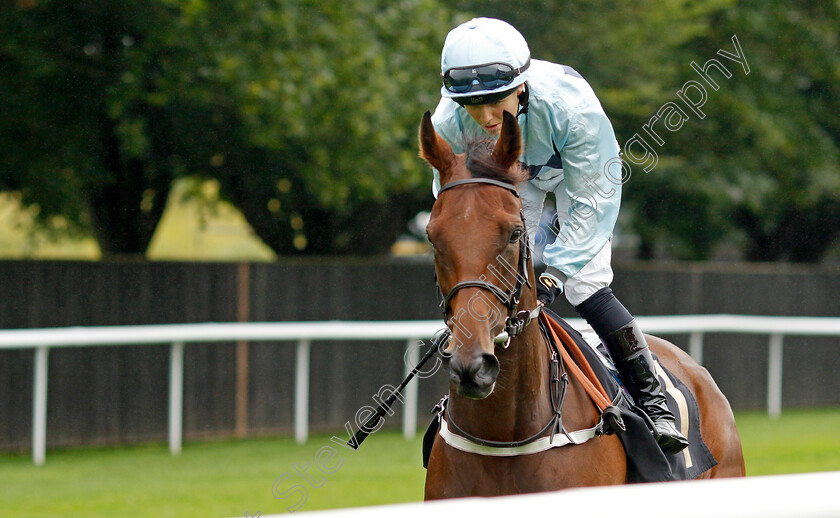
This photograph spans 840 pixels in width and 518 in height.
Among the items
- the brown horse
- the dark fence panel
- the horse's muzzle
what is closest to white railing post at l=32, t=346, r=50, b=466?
the dark fence panel

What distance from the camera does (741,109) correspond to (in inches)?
522

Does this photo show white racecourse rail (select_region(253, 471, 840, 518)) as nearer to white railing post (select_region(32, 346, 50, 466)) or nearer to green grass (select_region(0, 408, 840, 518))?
green grass (select_region(0, 408, 840, 518))

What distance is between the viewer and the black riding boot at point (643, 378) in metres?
3.51

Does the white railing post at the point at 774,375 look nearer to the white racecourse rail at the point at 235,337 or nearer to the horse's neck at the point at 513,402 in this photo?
the white racecourse rail at the point at 235,337

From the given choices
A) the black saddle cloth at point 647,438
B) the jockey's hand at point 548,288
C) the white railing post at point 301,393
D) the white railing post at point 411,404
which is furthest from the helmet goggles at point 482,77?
the white railing post at point 411,404

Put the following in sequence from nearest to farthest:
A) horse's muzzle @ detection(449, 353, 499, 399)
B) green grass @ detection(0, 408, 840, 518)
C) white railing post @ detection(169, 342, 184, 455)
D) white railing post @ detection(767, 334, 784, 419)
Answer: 1. horse's muzzle @ detection(449, 353, 499, 399)
2. green grass @ detection(0, 408, 840, 518)
3. white railing post @ detection(169, 342, 184, 455)
4. white railing post @ detection(767, 334, 784, 419)

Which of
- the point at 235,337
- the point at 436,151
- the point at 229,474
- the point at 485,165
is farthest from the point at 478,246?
the point at 235,337

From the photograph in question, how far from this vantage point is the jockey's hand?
326cm

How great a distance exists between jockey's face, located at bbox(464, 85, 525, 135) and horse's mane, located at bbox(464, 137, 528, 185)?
25cm

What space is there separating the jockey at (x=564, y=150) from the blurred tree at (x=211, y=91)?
16.3ft

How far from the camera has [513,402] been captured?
314 centimetres

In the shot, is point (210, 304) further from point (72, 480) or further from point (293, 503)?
point (293, 503)

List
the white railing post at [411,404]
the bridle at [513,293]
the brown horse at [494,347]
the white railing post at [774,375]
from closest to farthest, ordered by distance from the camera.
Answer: the brown horse at [494,347] → the bridle at [513,293] → the white railing post at [411,404] → the white railing post at [774,375]

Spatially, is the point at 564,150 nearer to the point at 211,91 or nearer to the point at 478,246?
the point at 478,246
